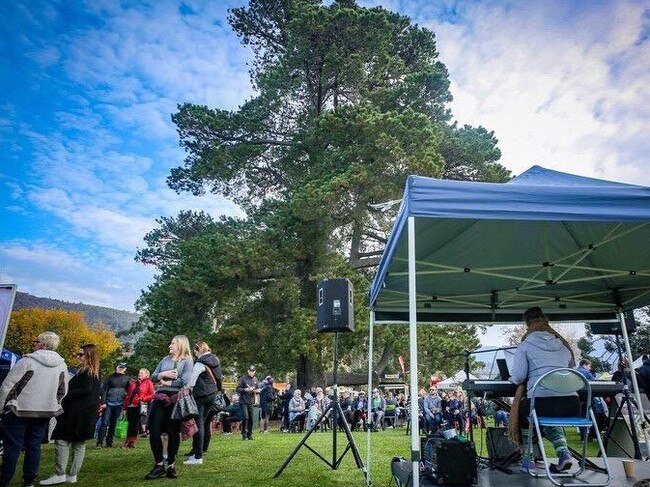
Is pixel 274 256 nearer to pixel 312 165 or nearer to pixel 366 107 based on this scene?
pixel 312 165

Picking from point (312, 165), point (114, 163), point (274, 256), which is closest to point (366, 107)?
point (312, 165)

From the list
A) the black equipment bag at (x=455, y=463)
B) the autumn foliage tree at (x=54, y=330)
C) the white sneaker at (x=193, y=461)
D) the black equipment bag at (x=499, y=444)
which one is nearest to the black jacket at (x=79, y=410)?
the white sneaker at (x=193, y=461)

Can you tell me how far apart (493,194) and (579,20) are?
27.8 feet

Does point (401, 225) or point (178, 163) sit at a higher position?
point (178, 163)

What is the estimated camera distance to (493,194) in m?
2.92

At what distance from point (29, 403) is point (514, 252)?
5267 millimetres

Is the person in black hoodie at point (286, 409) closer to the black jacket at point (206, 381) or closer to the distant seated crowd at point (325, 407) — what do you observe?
the distant seated crowd at point (325, 407)

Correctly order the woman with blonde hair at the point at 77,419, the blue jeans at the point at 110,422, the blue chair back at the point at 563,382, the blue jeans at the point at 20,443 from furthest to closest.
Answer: the blue jeans at the point at 110,422
the woman with blonde hair at the point at 77,419
the blue jeans at the point at 20,443
the blue chair back at the point at 563,382

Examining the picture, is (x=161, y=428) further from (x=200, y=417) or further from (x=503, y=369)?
(x=503, y=369)

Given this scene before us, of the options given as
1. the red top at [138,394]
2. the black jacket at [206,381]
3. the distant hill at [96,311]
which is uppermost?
the distant hill at [96,311]

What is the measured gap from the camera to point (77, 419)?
4.51m

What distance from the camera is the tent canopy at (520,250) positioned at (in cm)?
286

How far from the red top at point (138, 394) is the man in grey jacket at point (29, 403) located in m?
4.97

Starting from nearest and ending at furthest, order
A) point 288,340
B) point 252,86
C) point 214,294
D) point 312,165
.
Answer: point 288,340
point 214,294
point 312,165
point 252,86
